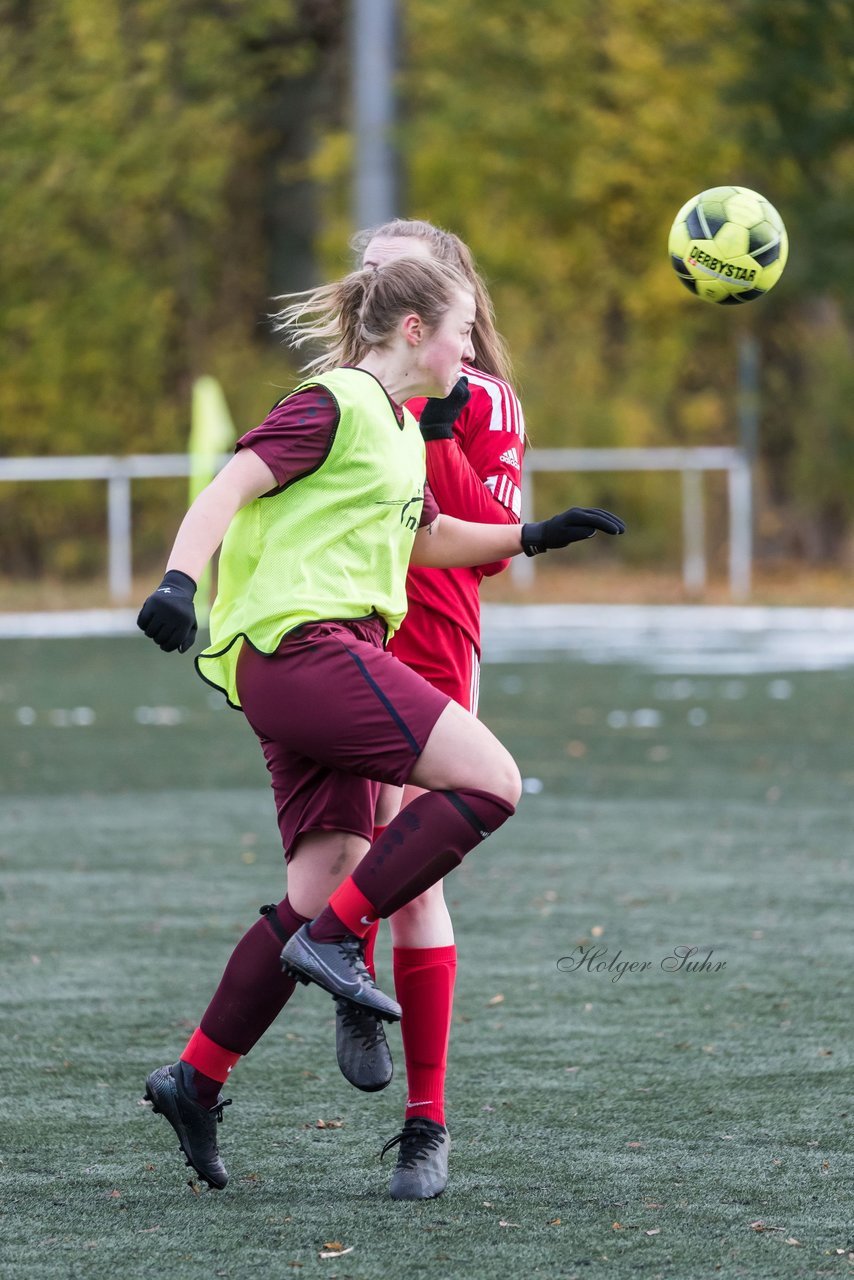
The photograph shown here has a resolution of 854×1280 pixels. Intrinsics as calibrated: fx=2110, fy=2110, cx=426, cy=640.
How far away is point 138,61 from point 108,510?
7.32 meters

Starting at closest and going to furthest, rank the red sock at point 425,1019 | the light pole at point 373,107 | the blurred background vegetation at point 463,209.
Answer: the red sock at point 425,1019, the light pole at point 373,107, the blurred background vegetation at point 463,209

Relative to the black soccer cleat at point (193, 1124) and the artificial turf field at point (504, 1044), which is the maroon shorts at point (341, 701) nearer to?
the black soccer cleat at point (193, 1124)

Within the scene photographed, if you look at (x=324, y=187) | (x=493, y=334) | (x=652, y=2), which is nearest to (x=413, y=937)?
(x=493, y=334)

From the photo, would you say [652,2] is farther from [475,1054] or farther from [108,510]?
[475,1054]

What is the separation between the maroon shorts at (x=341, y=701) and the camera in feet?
11.6

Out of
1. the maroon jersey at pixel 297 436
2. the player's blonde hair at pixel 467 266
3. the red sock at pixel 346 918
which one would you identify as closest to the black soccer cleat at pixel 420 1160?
the red sock at pixel 346 918

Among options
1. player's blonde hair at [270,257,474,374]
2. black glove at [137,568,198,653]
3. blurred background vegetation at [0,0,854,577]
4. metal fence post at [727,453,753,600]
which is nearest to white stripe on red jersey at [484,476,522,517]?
player's blonde hair at [270,257,474,374]

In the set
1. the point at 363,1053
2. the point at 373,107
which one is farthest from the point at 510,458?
the point at 373,107

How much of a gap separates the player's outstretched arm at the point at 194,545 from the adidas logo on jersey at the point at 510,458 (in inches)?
30.4

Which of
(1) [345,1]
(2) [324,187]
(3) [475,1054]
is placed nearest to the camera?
(3) [475,1054]

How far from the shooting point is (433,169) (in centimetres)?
3016

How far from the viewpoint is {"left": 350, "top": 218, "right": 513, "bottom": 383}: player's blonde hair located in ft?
13.5

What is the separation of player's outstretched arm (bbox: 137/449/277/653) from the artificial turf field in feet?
3.30

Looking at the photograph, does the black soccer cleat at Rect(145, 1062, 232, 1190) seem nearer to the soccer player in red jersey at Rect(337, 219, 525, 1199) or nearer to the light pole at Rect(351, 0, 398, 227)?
the soccer player in red jersey at Rect(337, 219, 525, 1199)
